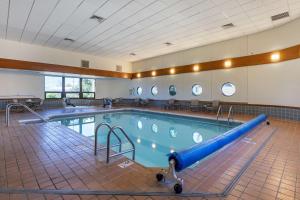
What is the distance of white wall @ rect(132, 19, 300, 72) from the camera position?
6.46 meters

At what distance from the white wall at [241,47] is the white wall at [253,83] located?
0.75 metres

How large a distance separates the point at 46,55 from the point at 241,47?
34.3 feet

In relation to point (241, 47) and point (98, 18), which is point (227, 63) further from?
point (98, 18)

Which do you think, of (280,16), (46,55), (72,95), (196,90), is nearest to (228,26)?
(280,16)

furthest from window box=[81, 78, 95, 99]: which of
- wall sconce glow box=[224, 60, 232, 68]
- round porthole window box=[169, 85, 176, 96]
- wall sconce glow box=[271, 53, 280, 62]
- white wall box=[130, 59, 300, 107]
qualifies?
wall sconce glow box=[271, 53, 280, 62]

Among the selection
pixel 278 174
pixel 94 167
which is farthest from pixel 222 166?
pixel 94 167

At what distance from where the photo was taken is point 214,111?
29.1ft

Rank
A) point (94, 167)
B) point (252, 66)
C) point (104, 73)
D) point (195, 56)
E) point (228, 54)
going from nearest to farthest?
point (94, 167)
point (252, 66)
point (228, 54)
point (195, 56)
point (104, 73)

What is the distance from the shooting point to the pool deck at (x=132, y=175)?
74.7 inches

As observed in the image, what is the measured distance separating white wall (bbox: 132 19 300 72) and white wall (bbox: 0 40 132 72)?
4.22 m

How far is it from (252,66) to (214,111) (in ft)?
9.05

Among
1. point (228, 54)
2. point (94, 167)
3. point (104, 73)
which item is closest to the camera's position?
point (94, 167)

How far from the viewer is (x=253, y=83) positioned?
7.73 metres

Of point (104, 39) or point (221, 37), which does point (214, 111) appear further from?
point (104, 39)
